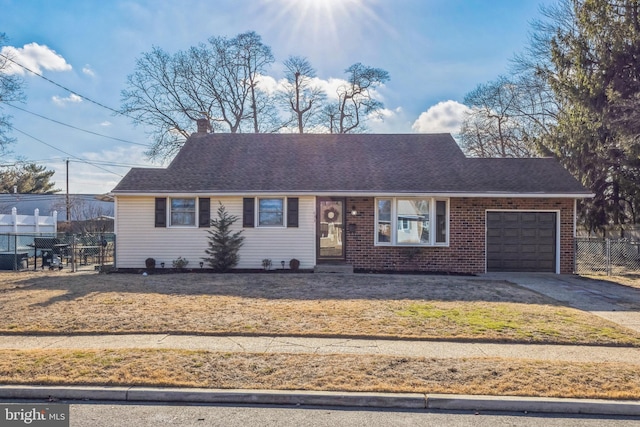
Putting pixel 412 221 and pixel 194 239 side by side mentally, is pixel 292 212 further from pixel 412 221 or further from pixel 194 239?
pixel 412 221

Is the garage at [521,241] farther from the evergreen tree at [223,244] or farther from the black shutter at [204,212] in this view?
the black shutter at [204,212]

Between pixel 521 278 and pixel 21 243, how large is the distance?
62.3 feet

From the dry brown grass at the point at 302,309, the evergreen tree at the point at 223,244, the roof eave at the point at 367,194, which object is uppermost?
the roof eave at the point at 367,194

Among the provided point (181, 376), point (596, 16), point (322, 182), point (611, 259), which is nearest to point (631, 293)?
point (611, 259)

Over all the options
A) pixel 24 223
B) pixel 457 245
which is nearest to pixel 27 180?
pixel 24 223

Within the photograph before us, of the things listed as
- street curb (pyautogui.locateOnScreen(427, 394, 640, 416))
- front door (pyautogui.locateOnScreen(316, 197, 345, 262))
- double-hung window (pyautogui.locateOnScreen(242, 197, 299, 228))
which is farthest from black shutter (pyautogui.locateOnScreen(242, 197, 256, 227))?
street curb (pyautogui.locateOnScreen(427, 394, 640, 416))

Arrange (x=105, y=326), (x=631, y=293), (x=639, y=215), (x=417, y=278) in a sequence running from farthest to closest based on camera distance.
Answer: (x=639, y=215) < (x=417, y=278) < (x=631, y=293) < (x=105, y=326)

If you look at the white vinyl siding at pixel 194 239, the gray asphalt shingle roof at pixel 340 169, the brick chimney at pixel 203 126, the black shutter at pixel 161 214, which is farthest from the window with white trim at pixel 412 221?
the brick chimney at pixel 203 126

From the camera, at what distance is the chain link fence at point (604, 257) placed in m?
13.8

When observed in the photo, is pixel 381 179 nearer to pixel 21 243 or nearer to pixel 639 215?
pixel 639 215

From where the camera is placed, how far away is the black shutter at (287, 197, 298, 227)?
1377 cm

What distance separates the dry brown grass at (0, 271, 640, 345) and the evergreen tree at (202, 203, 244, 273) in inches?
66.7

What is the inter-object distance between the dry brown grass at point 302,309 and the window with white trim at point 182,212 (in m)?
2.63

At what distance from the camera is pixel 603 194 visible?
19.8m
